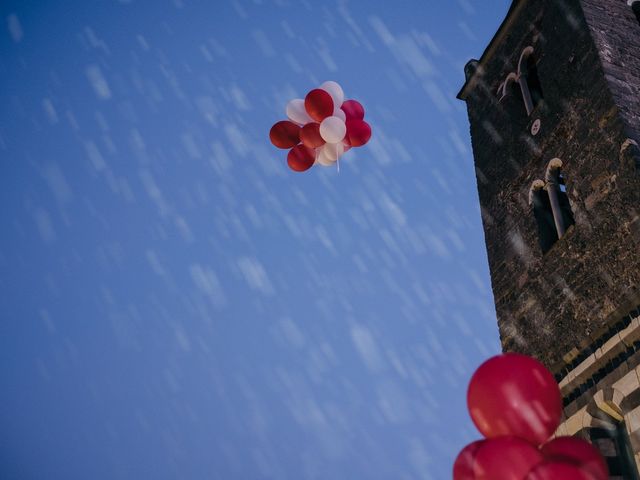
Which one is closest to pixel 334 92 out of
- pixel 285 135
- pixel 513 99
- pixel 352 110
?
pixel 352 110

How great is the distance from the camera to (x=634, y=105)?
741 centimetres

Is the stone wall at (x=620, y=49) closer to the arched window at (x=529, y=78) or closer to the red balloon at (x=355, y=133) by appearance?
the arched window at (x=529, y=78)

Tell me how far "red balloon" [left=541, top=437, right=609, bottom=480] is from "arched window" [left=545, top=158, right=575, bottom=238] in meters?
4.82

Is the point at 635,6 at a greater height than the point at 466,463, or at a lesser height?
greater

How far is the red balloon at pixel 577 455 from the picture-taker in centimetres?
313

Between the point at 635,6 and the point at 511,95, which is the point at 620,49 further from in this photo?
the point at 511,95

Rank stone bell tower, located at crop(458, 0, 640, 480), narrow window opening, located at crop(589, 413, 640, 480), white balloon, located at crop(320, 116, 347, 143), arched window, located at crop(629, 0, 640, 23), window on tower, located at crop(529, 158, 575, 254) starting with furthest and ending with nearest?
arched window, located at crop(629, 0, 640, 23) < window on tower, located at crop(529, 158, 575, 254) < white balloon, located at crop(320, 116, 347, 143) < stone bell tower, located at crop(458, 0, 640, 480) < narrow window opening, located at crop(589, 413, 640, 480)

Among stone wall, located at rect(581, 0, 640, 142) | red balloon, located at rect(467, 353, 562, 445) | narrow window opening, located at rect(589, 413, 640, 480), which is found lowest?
narrow window opening, located at rect(589, 413, 640, 480)

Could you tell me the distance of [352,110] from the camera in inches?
309

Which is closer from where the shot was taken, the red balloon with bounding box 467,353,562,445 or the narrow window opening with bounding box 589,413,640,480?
the red balloon with bounding box 467,353,562,445

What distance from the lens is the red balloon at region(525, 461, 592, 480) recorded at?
3.01 m

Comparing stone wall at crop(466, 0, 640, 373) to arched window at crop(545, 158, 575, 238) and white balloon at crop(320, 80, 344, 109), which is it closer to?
arched window at crop(545, 158, 575, 238)

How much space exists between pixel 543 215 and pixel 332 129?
3.41 meters

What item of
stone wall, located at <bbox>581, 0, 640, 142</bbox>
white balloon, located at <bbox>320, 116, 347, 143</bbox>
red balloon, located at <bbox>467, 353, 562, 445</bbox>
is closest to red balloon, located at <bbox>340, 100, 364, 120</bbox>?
white balloon, located at <bbox>320, 116, 347, 143</bbox>
